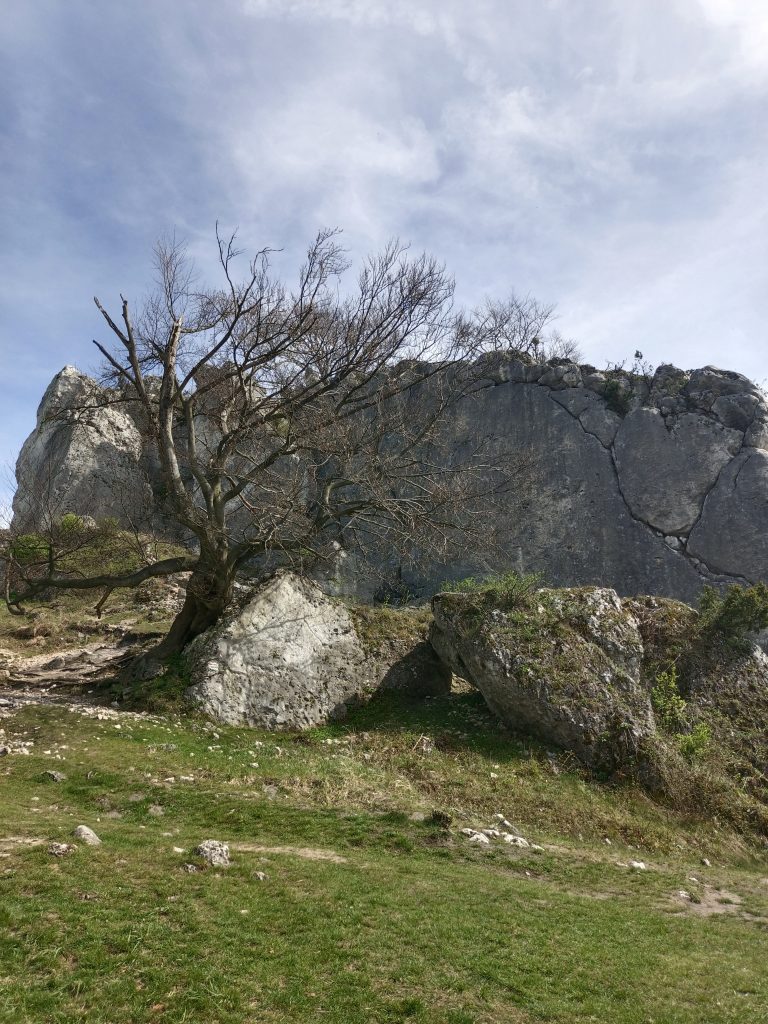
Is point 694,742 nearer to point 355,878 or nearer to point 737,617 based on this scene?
point 737,617

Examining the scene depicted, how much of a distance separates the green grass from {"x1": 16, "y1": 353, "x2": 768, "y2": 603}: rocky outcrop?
48.0 feet

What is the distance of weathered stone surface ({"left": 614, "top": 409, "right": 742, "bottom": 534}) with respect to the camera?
27.9m

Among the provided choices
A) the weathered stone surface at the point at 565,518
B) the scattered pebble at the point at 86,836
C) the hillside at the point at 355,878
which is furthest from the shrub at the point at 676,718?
the weathered stone surface at the point at 565,518

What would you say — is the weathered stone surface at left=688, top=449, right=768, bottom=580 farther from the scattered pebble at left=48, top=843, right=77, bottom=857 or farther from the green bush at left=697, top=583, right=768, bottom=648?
the scattered pebble at left=48, top=843, right=77, bottom=857

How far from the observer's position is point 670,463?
2856 centimetres

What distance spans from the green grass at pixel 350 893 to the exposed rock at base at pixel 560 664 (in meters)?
0.88

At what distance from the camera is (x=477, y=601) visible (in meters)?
15.4

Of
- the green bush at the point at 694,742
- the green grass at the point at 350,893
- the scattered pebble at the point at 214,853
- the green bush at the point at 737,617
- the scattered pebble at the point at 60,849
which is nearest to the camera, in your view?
Result: the green grass at the point at 350,893

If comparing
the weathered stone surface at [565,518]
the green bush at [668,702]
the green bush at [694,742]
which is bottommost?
the green bush at [694,742]

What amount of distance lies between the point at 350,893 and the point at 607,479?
25.3 meters

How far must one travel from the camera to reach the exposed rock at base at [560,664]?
13297 millimetres

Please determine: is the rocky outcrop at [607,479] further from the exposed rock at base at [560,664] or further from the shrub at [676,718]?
the shrub at [676,718]

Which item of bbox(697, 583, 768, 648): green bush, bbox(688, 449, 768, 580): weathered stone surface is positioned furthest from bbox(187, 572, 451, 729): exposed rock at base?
bbox(688, 449, 768, 580): weathered stone surface

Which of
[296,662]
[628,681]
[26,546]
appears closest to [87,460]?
[26,546]
